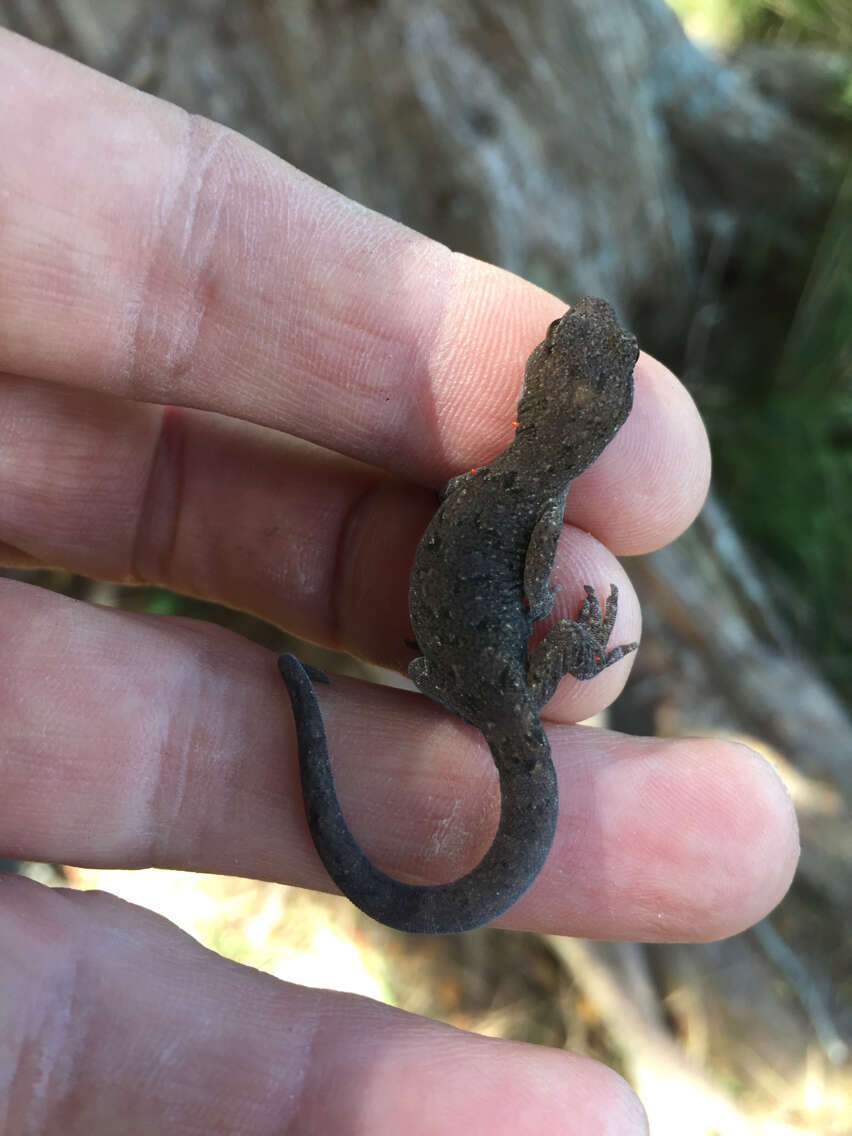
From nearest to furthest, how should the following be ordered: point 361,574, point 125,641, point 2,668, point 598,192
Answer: point 2,668 < point 125,641 < point 361,574 < point 598,192

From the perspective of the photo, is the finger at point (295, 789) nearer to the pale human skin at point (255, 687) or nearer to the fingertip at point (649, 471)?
the pale human skin at point (255, 687)

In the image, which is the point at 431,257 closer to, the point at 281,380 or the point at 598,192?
the point at 281,380

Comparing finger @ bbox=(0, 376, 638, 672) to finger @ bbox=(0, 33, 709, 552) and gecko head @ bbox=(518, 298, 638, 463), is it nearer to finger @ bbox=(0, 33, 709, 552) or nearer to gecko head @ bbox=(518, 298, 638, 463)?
finger @ bbox=(0, 33, 709, 552)

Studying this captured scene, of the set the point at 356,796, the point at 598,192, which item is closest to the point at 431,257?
the point at 356,796

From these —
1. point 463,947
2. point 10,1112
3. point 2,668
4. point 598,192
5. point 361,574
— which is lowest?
point 463,947

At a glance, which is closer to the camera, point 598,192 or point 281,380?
point 281,380

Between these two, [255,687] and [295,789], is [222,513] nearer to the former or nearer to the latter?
[255,687]

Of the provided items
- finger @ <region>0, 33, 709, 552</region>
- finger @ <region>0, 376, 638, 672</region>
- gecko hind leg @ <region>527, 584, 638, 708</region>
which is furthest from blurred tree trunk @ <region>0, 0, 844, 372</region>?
gecko hind leg @ <region>527, 584, 638, 708</region>
